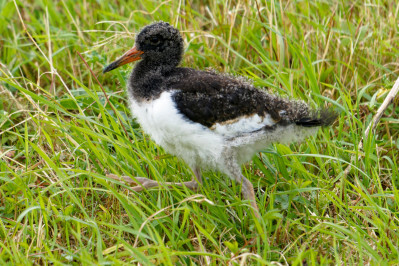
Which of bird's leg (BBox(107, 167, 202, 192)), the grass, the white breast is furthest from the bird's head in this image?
bird's leg (BBox(107, 167, 202, 192))

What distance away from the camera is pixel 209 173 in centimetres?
430

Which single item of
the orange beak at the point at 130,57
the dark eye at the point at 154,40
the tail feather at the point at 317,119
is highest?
the dark eye at the point at 154,40

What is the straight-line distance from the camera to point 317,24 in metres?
5.18

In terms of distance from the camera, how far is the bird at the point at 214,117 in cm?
368

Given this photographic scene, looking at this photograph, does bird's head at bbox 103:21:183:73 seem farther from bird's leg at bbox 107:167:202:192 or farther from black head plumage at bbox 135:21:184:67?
bird's leg at bbox 107:167:202:192

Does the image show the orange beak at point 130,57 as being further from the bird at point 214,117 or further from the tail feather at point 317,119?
the tail feather at point 317,119

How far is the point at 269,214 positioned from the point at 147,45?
4.94 ft

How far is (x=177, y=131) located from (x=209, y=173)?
2.43 feet

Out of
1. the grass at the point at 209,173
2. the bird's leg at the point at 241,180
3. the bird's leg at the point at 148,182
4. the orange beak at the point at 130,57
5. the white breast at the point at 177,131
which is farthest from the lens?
the orange beak at the point at 130,57

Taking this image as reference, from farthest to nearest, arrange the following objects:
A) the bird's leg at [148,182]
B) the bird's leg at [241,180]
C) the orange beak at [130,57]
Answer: the orange beak at [130,57] < the bird's leg at [148,182] < the bird's leg at [241,180]

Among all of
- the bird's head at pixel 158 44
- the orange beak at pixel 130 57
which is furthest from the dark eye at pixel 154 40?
the orange beak at pixel 130 57

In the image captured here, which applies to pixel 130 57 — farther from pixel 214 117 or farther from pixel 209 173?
pixel 209 173

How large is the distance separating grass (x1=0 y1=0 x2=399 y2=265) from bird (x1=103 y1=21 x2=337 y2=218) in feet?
0.71

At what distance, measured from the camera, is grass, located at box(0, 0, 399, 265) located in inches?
137
